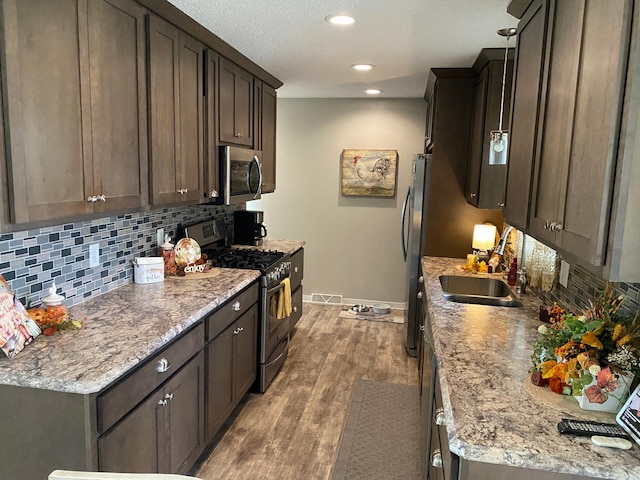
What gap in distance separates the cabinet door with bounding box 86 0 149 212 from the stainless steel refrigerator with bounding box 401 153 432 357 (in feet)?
7.83

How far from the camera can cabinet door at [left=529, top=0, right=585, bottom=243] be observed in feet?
4.97

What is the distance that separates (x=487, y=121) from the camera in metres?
3.36

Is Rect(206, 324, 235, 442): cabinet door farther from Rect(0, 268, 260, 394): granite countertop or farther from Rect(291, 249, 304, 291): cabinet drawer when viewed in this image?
Rect(291, 249, 304, 291): cabinet drawer

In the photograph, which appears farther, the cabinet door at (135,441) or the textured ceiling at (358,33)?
the textured ceiling at (358,33)

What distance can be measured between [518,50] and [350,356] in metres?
2.82

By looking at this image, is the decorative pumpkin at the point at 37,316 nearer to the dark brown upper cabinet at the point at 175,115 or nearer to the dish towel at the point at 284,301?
the dark brown upper cabinet at the point at 175,115

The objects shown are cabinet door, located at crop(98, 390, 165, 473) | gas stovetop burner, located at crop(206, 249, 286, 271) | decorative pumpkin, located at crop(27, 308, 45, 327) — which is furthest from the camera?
gas stovetop burner, located at crop(206, 249, 286, 271)

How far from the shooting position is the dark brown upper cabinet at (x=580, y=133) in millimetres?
1187

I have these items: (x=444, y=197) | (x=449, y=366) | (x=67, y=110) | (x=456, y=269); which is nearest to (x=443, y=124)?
(x=444, y=197)

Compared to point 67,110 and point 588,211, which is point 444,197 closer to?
point 588,211

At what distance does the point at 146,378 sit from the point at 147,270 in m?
1.01

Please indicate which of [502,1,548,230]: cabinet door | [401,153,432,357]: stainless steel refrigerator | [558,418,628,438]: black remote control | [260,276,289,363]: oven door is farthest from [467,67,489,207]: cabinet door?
[558,418,628,438]: black remote control

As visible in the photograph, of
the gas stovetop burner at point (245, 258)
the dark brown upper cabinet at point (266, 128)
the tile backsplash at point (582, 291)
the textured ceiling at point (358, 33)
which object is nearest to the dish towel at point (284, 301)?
the gas stovetop burner at point (245, 258)

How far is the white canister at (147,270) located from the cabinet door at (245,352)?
0.54m
